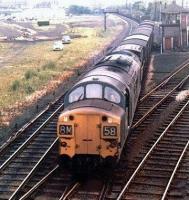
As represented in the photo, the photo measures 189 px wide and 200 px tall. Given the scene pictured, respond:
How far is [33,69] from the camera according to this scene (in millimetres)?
40625

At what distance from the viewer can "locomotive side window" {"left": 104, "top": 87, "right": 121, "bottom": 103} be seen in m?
15.8

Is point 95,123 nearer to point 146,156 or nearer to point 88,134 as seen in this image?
point 88,134

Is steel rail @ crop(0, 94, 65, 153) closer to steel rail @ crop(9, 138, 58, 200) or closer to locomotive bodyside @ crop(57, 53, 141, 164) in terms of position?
steel rail @ crop(9, 138, 58, 200)

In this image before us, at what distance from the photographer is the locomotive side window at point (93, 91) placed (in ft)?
52.1

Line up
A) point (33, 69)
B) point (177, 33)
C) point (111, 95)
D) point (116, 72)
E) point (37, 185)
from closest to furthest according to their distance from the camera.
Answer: point (37, 185) < point (111, 95) < point (116, 72) < point (33, 69) < point (177, 33)

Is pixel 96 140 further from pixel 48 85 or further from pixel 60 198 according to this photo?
pixel 48 85

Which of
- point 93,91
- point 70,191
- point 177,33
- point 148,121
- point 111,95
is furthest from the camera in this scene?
point 177,33

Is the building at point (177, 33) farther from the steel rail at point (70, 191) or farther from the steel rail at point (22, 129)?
the steel rail at point (70, 191)

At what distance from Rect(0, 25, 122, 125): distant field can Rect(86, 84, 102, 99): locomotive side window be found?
848cm

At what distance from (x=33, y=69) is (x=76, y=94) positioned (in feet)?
82.2

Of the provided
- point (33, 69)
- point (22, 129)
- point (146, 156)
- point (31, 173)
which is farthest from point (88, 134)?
point (33, 69)

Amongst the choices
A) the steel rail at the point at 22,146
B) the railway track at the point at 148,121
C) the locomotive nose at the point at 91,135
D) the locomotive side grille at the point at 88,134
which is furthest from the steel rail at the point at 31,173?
the railway track at the point at 148,121

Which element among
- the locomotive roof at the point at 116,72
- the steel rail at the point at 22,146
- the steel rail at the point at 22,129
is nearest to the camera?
the locomotive roof at the point at 116,72

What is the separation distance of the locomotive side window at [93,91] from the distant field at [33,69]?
8.48m
